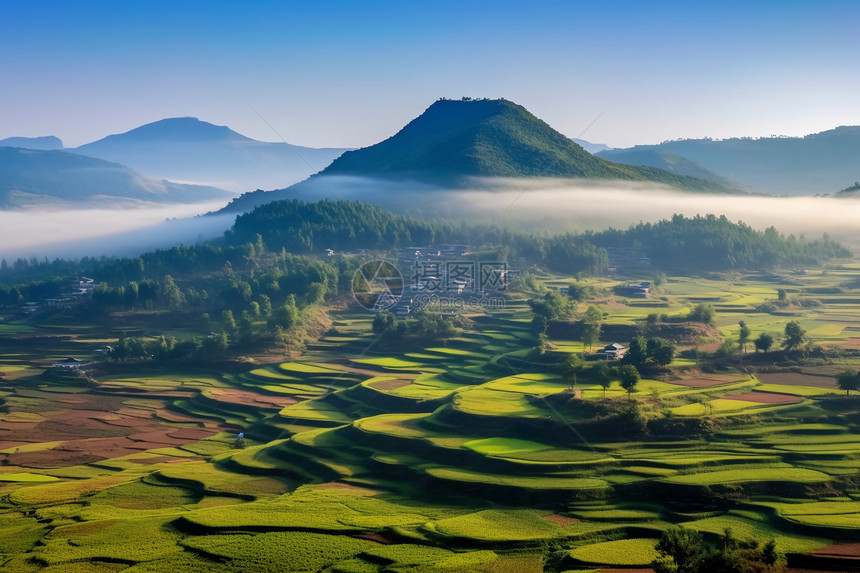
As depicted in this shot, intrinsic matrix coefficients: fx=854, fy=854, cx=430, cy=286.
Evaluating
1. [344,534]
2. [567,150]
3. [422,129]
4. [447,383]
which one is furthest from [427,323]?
[422,129]

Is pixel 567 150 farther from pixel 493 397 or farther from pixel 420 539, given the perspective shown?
pixel 420 539

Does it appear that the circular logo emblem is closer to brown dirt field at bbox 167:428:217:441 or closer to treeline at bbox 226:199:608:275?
treeline at bbox 226:199:608:275

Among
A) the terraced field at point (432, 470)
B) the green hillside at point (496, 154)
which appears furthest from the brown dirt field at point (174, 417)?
the green hillside at point (496, 154)

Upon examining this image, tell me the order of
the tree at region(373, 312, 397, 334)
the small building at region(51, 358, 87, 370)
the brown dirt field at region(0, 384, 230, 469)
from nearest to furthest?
1. the brown dirt field at region(0, 384, 230, 469)
2. the small building at region(51, 358, 87, 370)
3. the tree at region(373, 312, 397, 334)

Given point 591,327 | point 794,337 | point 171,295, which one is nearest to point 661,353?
point 794,337

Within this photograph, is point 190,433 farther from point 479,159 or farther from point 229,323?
point 479,159

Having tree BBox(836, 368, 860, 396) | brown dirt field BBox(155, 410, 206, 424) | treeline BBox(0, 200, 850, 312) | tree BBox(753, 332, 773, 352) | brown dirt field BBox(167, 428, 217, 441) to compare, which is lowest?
brown dirt field BBox(167, 428, 217, 441)

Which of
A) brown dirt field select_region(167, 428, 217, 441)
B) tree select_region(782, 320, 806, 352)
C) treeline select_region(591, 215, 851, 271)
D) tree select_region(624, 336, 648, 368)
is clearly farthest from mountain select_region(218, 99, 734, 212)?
brown dirt field select_region(167, 428, 217, 441)
